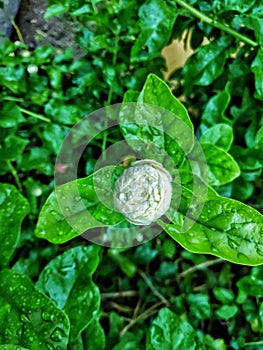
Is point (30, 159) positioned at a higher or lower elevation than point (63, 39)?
lower

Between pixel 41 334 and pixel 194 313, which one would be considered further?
pixel 194 313

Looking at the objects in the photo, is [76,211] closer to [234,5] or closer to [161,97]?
[161,97]

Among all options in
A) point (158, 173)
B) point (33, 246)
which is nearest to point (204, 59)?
point (158, 173)

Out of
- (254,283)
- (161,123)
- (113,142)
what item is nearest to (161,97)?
(161,123)

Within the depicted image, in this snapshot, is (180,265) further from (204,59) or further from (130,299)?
(204,59)

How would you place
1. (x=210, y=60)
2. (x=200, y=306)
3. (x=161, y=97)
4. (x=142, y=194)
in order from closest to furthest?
1. (x=142, y=194)
2. (x=161, y=97)
3. (x=210, y=60)
4. (x=200, y=306)

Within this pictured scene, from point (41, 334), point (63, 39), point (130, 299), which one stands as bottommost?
point (130, 299)

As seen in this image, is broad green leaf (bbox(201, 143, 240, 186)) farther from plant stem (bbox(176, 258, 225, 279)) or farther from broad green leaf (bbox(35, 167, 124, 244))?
plant stem (bbox(176, 258, 225, 279))
